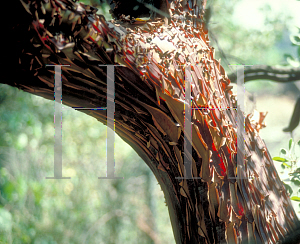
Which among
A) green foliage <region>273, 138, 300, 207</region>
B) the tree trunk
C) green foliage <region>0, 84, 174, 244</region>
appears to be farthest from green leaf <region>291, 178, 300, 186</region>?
green foliage <region>0, 84, 174, 244</region>

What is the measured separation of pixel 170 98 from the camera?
48 centimetres

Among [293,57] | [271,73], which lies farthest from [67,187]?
[293,57]

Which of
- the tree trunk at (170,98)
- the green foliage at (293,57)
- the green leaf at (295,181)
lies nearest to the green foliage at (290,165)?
the green leaf at (295,181)

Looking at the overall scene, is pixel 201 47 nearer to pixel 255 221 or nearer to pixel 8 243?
pixel 255 221

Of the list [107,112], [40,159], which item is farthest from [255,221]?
[40,159]

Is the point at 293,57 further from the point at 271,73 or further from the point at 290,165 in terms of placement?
the point at 290,165

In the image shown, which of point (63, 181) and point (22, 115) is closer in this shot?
point (22, 115)

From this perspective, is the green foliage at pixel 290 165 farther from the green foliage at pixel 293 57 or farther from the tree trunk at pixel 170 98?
the tree trunk at pixel 170 98

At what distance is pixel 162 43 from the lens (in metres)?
0.51

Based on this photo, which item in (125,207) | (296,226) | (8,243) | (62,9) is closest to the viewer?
(62,9)

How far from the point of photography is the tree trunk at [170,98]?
1.31 ft

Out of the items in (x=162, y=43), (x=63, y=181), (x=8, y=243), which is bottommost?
(x=8, y=243)

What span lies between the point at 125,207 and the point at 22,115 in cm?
212

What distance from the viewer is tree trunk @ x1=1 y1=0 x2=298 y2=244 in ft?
1.31
